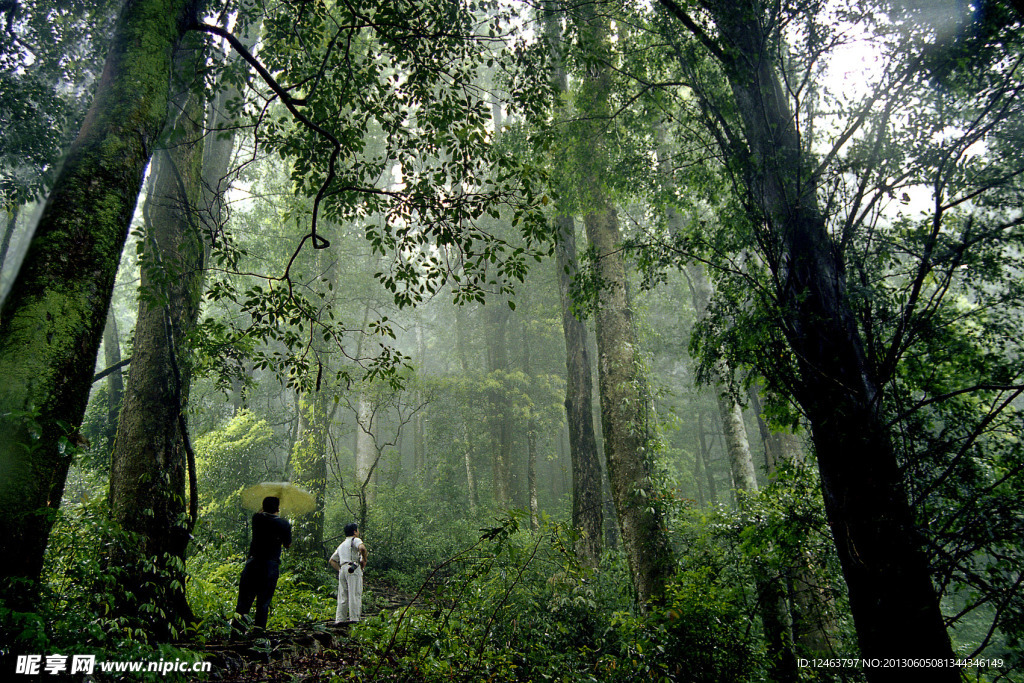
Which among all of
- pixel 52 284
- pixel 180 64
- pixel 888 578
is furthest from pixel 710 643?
pixel 180 64

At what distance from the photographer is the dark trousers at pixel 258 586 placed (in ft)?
18.7

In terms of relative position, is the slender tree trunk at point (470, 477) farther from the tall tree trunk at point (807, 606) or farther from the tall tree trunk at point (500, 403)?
the tall tree trunk at point (807, 606)

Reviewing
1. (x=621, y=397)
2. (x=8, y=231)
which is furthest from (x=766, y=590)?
(x=8, y=231)

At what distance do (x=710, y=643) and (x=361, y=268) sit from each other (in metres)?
19.6

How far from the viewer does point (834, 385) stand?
3967 mm

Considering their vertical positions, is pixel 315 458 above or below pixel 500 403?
below

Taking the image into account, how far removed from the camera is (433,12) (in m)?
4.57

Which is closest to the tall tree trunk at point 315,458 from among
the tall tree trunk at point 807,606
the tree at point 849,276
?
the tall tree trunk at point 807,606

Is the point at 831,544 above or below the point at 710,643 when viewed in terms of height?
above

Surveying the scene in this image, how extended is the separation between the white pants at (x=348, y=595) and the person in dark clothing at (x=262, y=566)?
148cm

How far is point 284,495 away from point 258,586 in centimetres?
383

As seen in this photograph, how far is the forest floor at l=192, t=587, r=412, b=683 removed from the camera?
162 inches

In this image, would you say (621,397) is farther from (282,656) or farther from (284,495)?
(284,495)

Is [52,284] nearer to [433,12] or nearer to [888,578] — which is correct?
[433,12]
